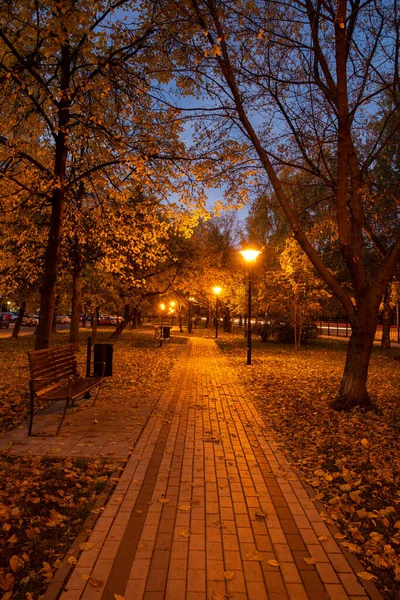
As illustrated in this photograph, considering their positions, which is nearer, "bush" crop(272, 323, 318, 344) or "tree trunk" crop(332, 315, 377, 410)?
"tree trunk" crop(332, 315, 377, 410)

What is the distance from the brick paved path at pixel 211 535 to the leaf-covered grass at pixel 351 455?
0.20m

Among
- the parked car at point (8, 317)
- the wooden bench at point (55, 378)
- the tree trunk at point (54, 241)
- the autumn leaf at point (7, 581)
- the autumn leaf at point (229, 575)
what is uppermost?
the tree trunk at point (54, 241)

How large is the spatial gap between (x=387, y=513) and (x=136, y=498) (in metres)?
2.18

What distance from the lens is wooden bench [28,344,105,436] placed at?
5.99 metres

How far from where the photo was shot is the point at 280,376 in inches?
491

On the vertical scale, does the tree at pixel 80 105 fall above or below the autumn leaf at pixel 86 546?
above

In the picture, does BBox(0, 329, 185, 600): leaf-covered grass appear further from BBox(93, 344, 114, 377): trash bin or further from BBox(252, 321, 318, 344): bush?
BBox(252, 321, 318, 344): bush

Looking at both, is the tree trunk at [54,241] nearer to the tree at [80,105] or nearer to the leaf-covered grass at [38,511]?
the tree at [80,105]

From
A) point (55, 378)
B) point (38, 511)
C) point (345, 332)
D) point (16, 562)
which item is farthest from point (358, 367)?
point (345, 332)

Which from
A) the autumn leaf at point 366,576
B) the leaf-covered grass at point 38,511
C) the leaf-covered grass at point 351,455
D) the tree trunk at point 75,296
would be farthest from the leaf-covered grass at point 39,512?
the tree trunk at point 75,296

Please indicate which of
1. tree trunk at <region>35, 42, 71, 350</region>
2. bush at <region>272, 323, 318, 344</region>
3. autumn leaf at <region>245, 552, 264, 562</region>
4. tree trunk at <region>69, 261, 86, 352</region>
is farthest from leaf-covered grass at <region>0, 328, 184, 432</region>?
bush at <region>272, 323, 318, 344</region>

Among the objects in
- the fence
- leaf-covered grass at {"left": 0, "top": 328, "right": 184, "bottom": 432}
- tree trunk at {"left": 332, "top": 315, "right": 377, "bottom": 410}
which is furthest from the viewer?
the fence

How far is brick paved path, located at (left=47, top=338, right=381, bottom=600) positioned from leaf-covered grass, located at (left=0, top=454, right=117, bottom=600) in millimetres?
206

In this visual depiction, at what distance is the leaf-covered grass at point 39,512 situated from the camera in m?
2.78
